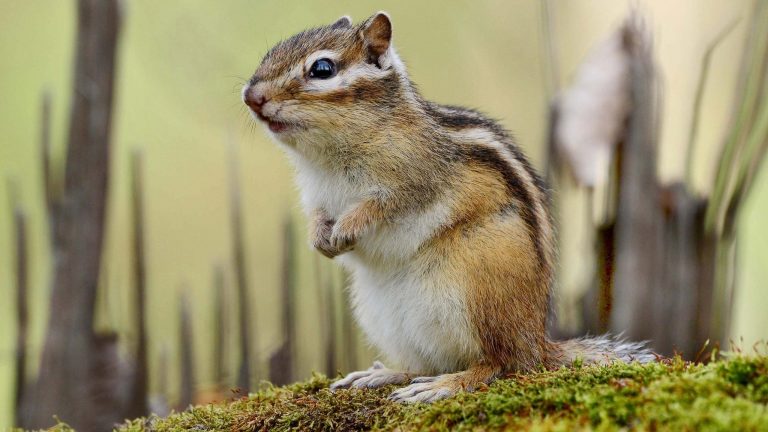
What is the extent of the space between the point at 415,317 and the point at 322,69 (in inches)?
38.0

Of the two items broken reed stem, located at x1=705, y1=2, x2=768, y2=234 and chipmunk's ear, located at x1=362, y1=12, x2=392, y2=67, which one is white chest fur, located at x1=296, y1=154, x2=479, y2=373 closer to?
chipmunk's ear, located at x1=362, y1=12, x2=392, y2=67

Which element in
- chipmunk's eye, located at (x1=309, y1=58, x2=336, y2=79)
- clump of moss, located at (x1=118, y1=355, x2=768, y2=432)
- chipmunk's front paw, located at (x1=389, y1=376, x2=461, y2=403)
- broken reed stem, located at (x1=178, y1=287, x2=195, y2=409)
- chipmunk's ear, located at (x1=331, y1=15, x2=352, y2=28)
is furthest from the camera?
broken reed stem, located at (x1=178, y1=287, x2=195, y2=409)

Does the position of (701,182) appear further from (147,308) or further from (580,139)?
(147,308)

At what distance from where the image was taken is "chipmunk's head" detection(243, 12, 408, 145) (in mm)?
3021

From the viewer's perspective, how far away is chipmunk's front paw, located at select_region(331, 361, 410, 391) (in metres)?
3.02

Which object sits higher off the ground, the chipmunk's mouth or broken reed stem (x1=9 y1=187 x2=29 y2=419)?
the chipmunk's mouth

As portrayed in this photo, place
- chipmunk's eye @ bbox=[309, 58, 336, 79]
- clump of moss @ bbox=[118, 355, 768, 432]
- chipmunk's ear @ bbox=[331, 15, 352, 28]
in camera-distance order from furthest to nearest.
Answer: chipmunk's ear @ bbox=[331, 15, 352, 28] → chipmunk's eye @ bbox=[309, 58, 336, 79] → clump of moss @ bbox=[118, 355, 768, 432]

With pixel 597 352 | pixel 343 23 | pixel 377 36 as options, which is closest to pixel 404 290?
pixel 597 352

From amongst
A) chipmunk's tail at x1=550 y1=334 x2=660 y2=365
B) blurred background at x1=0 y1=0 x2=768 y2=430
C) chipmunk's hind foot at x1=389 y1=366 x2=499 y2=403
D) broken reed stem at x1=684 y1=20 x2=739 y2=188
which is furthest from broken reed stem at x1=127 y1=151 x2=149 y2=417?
broken reed stem at x1=684 y1=20 x2=739 y2=188

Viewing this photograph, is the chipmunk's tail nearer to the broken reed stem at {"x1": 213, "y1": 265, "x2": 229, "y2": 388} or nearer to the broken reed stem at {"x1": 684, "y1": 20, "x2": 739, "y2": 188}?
the broken reed stem at {"x1": 684, "y1": 20, "x2": 739, "y2": 188}

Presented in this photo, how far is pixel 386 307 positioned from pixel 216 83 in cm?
311

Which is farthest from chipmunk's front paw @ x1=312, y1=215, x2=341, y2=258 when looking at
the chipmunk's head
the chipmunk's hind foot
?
the chipmunk's hind foot

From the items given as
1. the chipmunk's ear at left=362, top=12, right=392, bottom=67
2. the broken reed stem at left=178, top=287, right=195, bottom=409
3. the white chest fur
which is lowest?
the broken reed stem at left=178, top=287, right=195, bottom=409

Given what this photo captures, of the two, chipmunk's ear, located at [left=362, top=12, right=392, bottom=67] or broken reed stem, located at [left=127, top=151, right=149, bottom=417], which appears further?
broken reed stem, located at [left=127, top=151, right=149, bottom=417]
